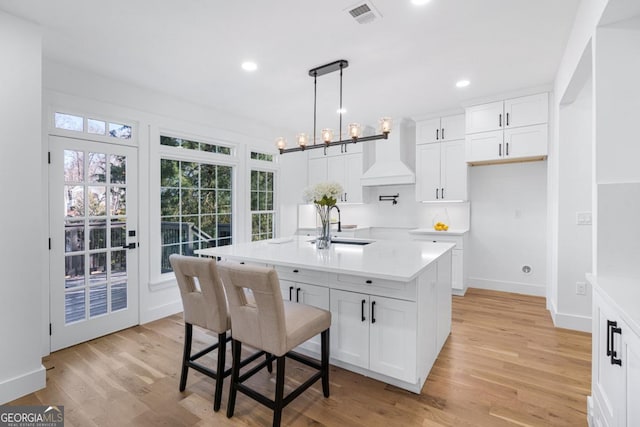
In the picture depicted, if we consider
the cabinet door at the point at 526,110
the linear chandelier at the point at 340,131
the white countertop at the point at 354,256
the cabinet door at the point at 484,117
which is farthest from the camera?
the cabinet door at the point at 484,117

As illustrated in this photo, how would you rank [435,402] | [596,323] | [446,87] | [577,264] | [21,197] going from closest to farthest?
[596,323], [435,402], [21,197], [577,264], [446,87]

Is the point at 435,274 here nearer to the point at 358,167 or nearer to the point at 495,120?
the point at 495,120

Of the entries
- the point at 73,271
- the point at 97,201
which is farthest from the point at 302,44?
the point at 73,271

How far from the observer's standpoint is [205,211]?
4.27 metres

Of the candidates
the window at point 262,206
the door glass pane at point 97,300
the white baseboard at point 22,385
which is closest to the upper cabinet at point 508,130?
the window at point 262,206

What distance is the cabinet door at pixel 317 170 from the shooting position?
5.95 meters

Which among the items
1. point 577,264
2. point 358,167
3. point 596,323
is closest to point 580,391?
point 596,323

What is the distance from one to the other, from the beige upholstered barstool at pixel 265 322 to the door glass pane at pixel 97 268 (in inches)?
83.6

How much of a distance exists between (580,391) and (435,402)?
107 centimetres

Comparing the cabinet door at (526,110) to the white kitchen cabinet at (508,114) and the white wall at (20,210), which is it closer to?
the white kitchen cabinet at (508,114)

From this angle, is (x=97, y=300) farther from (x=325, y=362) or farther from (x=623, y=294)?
(x=623, y=294)

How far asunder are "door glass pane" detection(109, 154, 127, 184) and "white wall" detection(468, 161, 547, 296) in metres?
4.68

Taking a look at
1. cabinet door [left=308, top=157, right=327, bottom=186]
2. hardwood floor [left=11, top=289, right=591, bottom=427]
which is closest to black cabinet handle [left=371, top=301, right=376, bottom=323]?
hardwood floor [left=11, top=289, right=591, bottom=427]

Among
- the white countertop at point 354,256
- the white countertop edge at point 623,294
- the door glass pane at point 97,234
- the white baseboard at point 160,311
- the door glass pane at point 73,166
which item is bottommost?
the white baseboard at point 160,311
